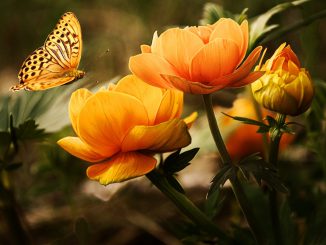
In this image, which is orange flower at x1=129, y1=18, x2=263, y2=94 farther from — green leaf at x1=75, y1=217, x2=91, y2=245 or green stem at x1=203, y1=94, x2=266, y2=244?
green leaf at x1=75, y1=217, x2=91, y2=245

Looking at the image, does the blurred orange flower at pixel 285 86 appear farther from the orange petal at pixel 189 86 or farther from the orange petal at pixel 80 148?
the orange petal at pixel 80 148

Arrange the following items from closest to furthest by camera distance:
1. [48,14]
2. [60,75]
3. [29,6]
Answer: [60,75] → [48,14] → [29,6]

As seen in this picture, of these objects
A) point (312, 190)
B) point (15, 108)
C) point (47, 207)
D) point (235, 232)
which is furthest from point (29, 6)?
point (235, 232)

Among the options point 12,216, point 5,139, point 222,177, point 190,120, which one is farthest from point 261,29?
point 12,216

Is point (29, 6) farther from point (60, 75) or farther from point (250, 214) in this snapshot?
point (250, 214)

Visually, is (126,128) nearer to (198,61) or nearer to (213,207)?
(198,61)
